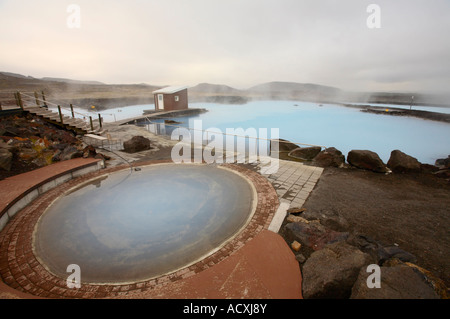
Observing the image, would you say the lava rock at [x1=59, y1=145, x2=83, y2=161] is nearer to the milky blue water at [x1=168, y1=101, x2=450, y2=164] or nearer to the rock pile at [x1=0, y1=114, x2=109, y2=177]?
the rock pile at [x1=0, y1=114, x2=109, y2=177]

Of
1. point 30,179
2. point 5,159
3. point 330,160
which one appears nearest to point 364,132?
point 330,160

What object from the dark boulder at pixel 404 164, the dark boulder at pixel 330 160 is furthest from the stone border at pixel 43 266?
the dark boulder at pixel 404 164

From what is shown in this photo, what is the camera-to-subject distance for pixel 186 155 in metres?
9.42

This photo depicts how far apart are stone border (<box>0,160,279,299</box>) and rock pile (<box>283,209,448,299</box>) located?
89 cm

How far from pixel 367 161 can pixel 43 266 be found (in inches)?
387

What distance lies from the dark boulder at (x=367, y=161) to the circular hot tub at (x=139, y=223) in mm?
4791

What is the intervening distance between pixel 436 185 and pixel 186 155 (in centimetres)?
920

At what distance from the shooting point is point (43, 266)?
3.47 meters

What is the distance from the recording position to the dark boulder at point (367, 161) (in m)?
7.52

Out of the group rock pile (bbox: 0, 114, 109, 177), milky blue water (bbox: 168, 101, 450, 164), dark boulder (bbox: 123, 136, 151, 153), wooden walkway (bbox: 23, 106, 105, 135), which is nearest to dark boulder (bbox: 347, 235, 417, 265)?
rock pile (bbox: 0, 114, 109, 177)

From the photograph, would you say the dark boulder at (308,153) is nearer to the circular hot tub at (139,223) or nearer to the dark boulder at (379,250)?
the circular hot tub at (139,223)

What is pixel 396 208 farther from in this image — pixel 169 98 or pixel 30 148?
pixel 169 98
